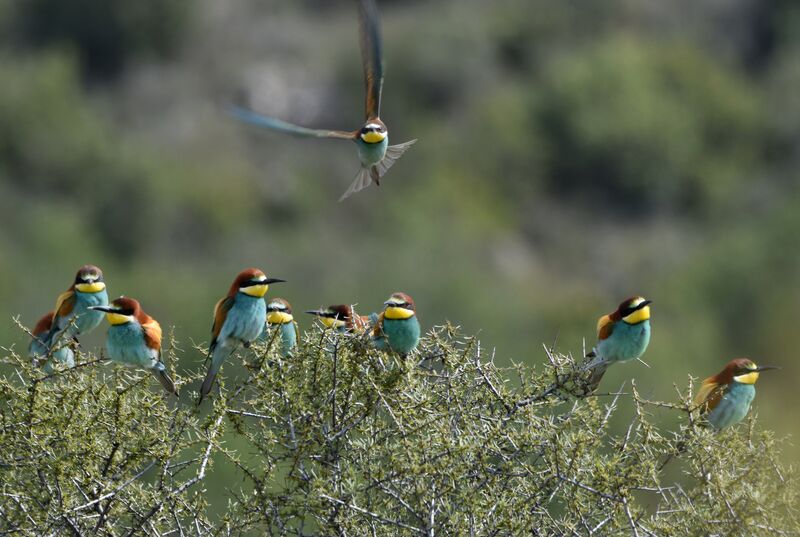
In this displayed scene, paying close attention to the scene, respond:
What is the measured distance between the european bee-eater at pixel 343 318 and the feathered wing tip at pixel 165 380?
61cm

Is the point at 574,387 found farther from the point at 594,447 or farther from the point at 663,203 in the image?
the point at 663,203

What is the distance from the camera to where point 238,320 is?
6.07m

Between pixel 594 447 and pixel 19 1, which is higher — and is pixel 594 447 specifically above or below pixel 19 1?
→ above

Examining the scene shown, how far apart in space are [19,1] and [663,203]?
19.2 metres

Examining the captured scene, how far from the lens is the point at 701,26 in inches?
1870

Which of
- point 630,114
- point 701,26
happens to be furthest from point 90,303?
point 701,26

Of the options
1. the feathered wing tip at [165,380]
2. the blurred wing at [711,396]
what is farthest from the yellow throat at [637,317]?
the feathered wing tip at [165,380]

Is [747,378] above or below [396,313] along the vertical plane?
below

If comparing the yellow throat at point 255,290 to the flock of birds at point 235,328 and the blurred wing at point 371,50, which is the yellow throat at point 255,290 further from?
the blurred wing at point 371,50

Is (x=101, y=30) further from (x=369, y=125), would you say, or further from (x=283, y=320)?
(x=283, y=320)

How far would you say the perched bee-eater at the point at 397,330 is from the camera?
19.4ft

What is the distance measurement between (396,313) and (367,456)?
65 centimetres

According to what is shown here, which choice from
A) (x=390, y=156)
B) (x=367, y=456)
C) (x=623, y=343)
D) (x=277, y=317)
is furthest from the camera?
(x=390, y=156)

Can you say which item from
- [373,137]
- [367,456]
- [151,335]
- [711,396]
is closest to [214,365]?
[151,335]
